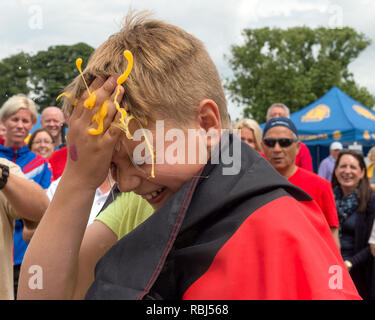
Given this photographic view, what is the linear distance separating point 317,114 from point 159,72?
1435 cm

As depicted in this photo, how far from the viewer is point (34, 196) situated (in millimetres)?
2211

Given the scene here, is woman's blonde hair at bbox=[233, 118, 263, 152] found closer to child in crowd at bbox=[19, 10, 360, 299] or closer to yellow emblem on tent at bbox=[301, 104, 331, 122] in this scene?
child in crowd at bbox=[19, 10, 360, 299]

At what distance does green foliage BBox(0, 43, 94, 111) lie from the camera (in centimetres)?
123

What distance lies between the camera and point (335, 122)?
13867 millimetres

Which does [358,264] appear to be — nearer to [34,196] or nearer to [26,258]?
[34,196]

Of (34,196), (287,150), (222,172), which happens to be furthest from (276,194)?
(287,150)

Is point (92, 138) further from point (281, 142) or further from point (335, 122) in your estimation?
point (335, 122)

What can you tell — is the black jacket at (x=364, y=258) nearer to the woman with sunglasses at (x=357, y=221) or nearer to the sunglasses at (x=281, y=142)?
the woman with sunglasses at (x=357, y=221)

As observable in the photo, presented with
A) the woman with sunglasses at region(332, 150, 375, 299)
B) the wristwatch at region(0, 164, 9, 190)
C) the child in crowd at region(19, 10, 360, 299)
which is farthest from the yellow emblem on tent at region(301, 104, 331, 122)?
the child in crowd at region(19, 10, 360, 299)

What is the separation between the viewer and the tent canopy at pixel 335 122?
43.5 ft

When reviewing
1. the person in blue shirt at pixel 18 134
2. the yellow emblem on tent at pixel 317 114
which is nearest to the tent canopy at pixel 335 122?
the yellow emblem on tent at pixel 317 114

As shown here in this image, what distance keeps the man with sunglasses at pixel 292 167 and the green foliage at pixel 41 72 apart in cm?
242

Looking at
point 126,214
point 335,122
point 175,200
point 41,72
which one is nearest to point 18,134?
point 41,72

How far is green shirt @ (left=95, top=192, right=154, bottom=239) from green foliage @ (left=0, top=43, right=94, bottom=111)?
1.17 feet
